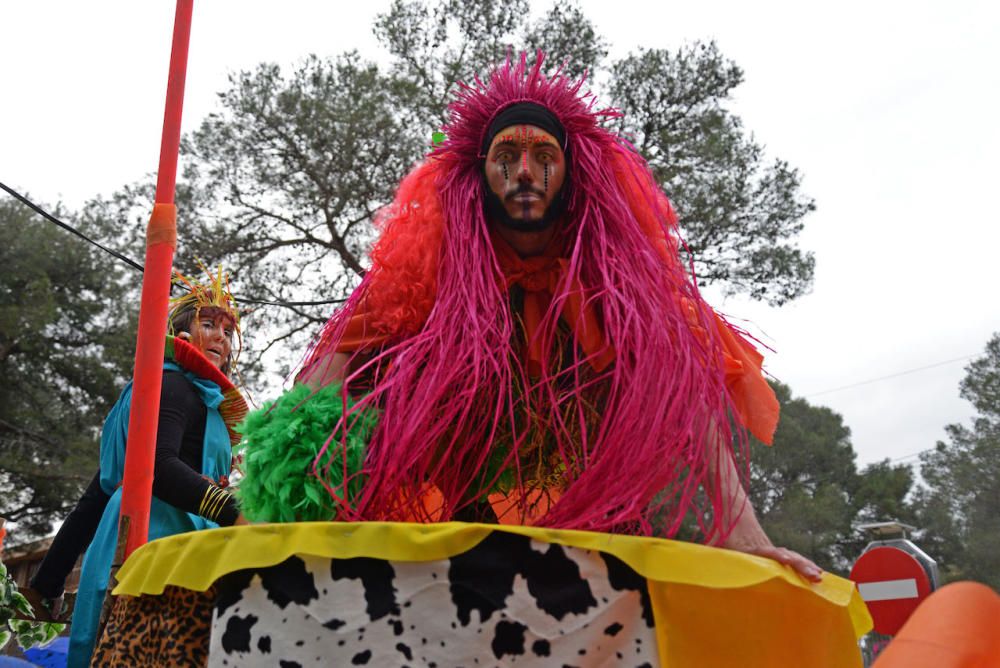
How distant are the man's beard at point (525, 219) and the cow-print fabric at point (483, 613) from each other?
864mm

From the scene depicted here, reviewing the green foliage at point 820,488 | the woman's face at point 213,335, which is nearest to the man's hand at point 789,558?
the woman's face at point 213,335

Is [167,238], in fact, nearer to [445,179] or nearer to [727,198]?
[445,179]

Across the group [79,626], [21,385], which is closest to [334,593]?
[79,626]

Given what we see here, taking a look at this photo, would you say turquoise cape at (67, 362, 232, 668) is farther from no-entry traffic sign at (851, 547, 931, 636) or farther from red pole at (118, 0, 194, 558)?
no-entry traffic sign at (851, 547, 931, 636)

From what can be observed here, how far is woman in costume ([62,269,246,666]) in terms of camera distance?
2.22 meters

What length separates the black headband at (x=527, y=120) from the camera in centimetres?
202

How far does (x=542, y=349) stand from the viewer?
1835mm

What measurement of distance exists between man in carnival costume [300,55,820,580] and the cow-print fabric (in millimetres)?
155

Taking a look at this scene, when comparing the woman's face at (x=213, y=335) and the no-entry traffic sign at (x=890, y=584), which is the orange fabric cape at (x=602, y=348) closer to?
the woman's face at (x=213, y=335)

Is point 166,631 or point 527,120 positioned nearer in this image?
point 166,631

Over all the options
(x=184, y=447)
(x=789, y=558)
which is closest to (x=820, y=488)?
(x=184, y=447)

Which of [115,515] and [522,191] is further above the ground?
[522,191]

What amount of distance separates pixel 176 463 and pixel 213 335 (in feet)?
2.65

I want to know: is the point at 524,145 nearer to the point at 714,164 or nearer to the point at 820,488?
the point at 714,164
